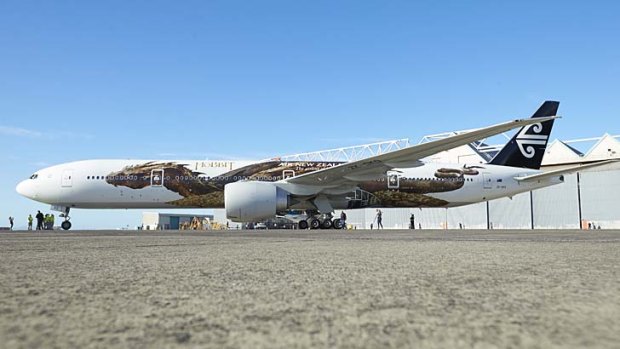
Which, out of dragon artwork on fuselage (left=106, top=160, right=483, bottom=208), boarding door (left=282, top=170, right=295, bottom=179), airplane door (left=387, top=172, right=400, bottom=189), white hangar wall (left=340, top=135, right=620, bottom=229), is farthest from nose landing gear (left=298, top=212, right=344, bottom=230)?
white hangar wall (left=340, top=135, right=620, bottom=229)

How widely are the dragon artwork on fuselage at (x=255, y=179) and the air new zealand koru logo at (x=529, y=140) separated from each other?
8.87ft

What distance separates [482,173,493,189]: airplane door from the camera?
1723 cm

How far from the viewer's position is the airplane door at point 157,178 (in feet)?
51.1

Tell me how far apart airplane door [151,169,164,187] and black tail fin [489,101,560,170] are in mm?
12600

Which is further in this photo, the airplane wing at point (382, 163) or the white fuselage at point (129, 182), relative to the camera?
the white fuselage at point (129, 182)

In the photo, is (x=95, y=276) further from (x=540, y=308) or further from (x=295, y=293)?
(x=540, y=308)

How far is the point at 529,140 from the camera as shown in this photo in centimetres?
1870

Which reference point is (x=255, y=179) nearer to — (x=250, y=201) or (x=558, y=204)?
Answer: (x=250, y=201)

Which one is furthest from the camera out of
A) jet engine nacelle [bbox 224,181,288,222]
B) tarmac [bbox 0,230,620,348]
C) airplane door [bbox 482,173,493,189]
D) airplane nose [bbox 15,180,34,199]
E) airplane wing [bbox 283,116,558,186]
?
airplane door [bbox 482,173,493,189]

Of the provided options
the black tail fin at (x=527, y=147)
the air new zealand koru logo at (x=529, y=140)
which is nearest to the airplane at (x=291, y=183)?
the black tail fin at (x=527, y=147)

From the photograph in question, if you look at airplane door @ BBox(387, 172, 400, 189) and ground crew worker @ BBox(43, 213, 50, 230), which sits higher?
airplane door @ BBox(387, 172, 400, 189)

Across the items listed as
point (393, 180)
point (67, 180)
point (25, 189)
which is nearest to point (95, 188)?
point (67, 180)

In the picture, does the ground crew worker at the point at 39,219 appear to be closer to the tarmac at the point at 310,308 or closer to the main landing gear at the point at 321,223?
the main landing gear at the point at 321,223

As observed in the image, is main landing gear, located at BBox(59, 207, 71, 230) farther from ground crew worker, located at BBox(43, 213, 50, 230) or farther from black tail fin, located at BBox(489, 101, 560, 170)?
black tail fin, located at BBox(489, 101, 560, 170)
